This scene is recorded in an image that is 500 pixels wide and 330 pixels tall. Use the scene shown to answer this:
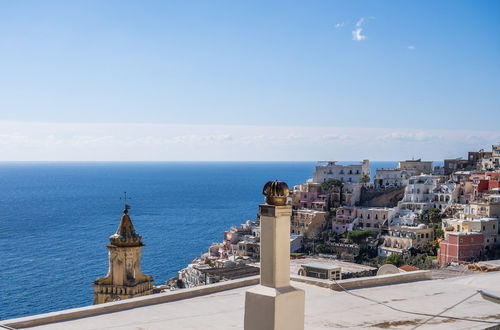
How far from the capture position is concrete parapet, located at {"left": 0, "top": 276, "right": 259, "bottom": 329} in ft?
19.0

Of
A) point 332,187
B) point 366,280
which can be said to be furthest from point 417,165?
point 366,280

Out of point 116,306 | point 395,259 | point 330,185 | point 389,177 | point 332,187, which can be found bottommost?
point 395,259

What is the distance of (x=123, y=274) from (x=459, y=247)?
1263 inches

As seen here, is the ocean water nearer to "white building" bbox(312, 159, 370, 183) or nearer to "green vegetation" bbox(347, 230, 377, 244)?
"white building" bbox(312, 159, 370, 183)

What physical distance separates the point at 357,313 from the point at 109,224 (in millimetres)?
68660

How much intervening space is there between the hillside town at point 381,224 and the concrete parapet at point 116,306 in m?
22.9

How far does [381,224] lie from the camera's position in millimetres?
48469

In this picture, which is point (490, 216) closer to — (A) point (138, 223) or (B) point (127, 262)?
(B) point (127, 262)

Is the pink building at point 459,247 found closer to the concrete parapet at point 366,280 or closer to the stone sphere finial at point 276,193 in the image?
the concrete parapet at point 366,280

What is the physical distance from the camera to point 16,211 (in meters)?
88.0

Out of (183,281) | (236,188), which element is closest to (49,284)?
(183,281)

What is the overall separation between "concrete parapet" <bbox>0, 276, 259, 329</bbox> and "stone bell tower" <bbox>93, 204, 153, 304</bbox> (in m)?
2.34

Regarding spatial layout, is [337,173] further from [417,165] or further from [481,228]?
[481,228]

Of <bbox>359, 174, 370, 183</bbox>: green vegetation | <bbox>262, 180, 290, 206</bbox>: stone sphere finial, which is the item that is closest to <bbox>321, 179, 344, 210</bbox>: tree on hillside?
<bbox>359, 174, 370, 183</bbox>: green vegetation
